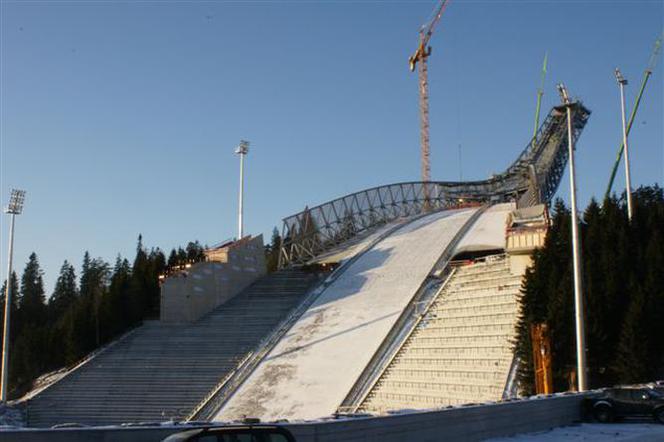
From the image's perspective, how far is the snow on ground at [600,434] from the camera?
15609 millimetres

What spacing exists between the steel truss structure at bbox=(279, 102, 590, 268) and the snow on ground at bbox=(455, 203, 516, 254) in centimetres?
687

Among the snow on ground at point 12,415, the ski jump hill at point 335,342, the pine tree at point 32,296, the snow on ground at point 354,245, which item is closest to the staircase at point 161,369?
the ski jump hill at point 335,342

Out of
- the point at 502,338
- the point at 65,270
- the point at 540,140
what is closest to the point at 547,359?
the point at 502,338

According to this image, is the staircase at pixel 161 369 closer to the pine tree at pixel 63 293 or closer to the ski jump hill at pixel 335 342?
the ski jump hill at pixel 335 342

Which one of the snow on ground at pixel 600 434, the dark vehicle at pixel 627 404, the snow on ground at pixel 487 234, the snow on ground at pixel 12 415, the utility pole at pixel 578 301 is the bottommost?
the snow on ground at pixel 12 415

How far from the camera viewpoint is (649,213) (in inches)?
1324

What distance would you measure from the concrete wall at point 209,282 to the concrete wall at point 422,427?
31.4 meters

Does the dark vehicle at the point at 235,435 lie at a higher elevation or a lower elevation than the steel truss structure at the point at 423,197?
lower

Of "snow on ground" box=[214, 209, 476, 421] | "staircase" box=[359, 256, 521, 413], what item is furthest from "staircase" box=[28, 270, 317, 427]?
"staircase" box=[359, 256, 521, 413]

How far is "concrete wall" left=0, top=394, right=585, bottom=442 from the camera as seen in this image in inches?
432

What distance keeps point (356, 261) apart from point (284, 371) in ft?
66.0

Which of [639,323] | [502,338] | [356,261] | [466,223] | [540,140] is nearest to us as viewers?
[639,323]

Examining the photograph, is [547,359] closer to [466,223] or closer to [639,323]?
[639,323]

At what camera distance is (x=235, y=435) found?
9.43 metres
